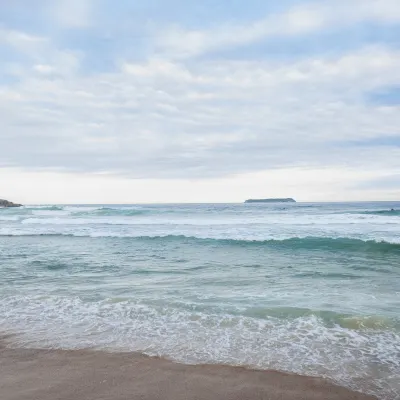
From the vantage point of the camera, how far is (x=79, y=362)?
161 inches

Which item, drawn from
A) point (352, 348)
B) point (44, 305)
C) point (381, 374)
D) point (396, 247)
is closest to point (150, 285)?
point (44, 305)

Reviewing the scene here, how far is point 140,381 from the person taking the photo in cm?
365

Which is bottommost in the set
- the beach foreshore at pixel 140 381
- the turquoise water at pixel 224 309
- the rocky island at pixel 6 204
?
the turquoise water at pixel 224 309

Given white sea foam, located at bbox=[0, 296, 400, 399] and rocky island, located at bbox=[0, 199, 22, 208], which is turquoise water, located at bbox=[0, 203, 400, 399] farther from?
rocky island, located at bbox=[0, 199, 22, 208]

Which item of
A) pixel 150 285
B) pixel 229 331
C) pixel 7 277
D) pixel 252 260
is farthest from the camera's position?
pixel 252 260

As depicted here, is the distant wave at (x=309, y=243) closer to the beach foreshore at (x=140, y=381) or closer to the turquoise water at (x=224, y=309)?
the turquoise water at (x=224, y=309)

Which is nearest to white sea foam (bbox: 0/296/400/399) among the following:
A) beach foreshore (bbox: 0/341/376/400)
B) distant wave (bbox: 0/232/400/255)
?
beach foreshore (bbox: 0/341/376/400)

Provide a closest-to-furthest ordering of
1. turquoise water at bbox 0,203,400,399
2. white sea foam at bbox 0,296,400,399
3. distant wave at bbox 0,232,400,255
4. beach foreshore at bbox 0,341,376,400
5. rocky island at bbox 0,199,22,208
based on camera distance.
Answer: beach foreshore at bbox 0,341,376,400 < white sea foam at bbox 0,296,400,399 < turquoise water at bbox 0,203,400,399 < distant wave at bbox 0,232,400,255 < rocky island at bbox 0,199,22,208

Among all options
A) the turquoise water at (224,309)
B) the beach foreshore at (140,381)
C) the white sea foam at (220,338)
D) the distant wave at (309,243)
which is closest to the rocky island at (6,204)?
the distant wave at (309,243)

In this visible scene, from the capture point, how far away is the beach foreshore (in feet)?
11.0

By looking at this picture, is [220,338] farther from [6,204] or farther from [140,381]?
[6,204]

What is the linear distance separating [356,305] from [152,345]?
149 inches

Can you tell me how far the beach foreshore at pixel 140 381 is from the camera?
337 centimetres

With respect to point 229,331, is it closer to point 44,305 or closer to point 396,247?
point 44,305
